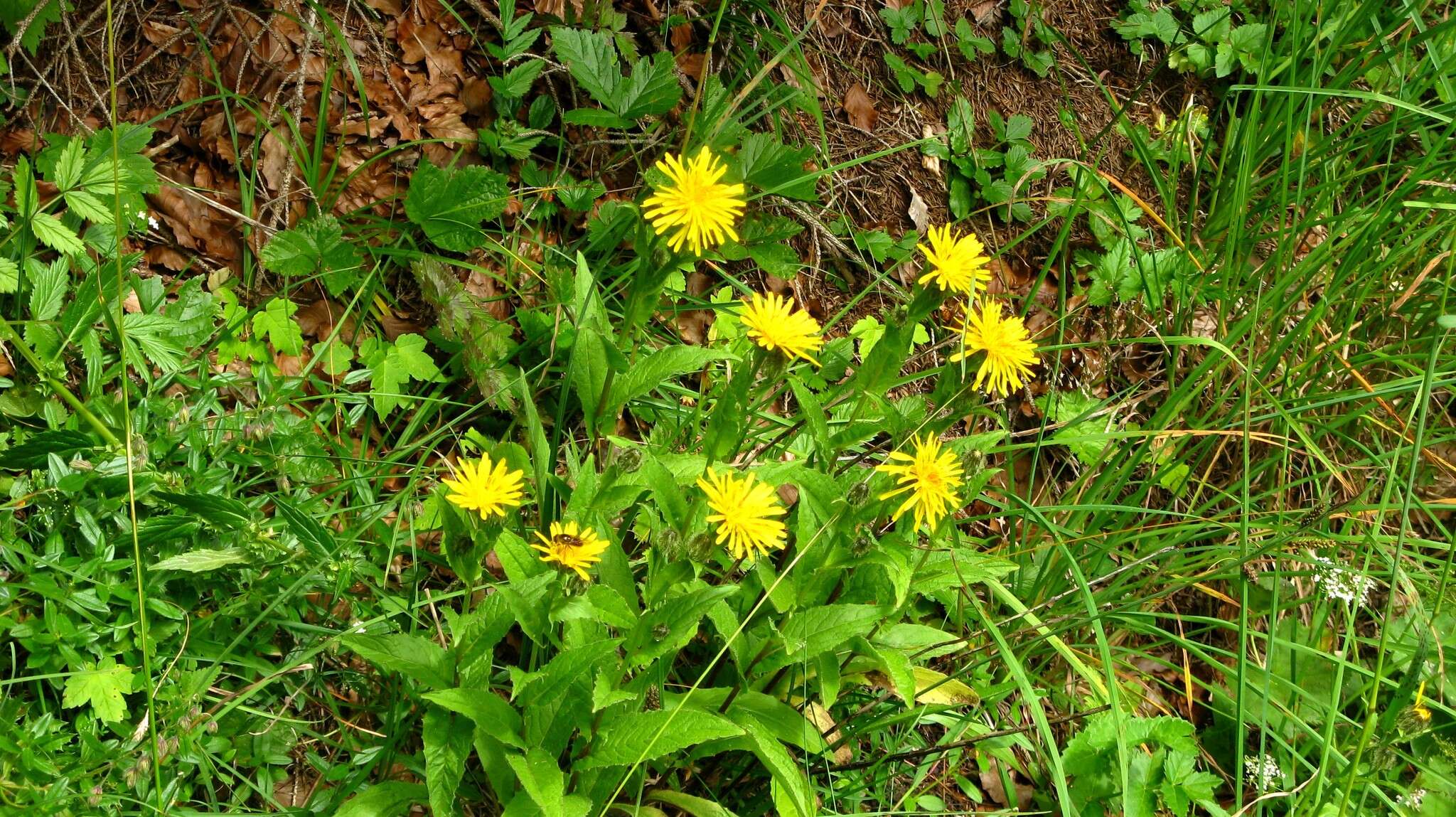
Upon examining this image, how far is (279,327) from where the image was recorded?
216cm

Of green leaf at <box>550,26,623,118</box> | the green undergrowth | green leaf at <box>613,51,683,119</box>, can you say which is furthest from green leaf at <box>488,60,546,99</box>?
green leaf at <box>613,51,683,119</box>

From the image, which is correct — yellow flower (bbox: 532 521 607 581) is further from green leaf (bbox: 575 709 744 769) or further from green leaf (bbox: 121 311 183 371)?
green leaf (bbox: 121 311 183 371)

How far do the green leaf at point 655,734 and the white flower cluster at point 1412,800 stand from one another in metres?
1.43

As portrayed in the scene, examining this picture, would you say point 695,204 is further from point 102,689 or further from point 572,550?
point 102,689

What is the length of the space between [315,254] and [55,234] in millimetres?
464

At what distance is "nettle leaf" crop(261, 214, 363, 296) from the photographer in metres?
2.17

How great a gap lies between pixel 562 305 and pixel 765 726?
0.99 m

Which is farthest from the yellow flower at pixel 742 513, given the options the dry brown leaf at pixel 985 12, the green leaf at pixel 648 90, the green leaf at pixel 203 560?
the dry brown leaf at pixel 985 12

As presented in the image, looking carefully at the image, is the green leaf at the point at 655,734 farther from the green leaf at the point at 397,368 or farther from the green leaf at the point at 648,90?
the green leaf at the point at 648,90

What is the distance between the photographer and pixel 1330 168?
2.98 m

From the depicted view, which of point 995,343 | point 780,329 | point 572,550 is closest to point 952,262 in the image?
point 995,343

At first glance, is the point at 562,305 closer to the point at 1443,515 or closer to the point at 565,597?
the point at 565,597

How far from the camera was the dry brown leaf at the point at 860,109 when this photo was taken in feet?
9.82

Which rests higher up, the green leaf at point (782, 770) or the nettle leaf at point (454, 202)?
the nettle leaf at point (454, 202)
